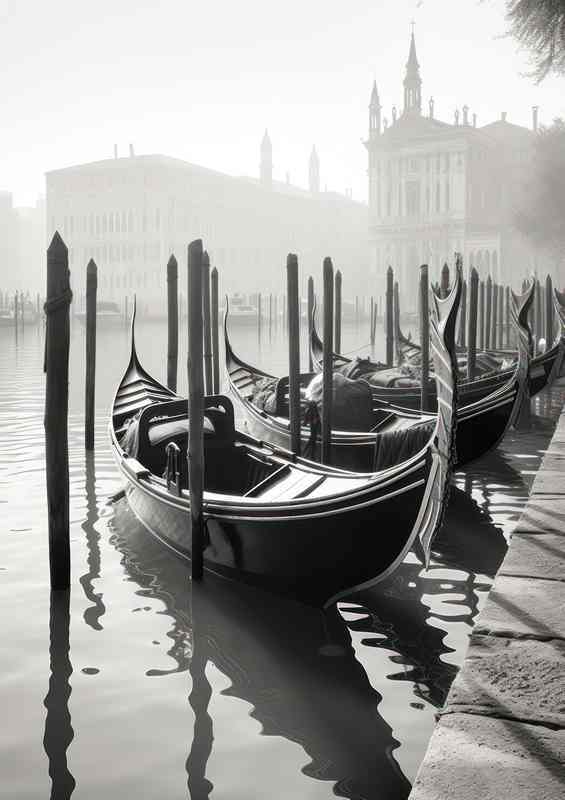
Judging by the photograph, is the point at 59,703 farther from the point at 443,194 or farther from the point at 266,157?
the point at 266,157

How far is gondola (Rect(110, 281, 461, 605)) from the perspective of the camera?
3.03 meters

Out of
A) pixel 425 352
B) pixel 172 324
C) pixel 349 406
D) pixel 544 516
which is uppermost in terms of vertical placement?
pixel 172 324

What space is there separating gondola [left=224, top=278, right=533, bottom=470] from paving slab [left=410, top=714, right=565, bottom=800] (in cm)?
319

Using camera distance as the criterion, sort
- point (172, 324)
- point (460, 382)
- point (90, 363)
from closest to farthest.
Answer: point (90, 363) < point (172, 324) < point (460, 382)

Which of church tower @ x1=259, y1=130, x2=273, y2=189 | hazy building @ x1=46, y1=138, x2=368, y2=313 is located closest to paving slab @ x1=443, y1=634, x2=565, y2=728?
hazy building @ x1=46, y1=138, x2=368, y2=313

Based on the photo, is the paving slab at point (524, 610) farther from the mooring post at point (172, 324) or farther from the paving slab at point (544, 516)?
the mooring post at point (172, 324)

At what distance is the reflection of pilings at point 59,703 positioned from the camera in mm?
2479

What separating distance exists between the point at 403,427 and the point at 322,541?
213 cm

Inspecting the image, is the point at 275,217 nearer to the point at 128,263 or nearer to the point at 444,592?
the point at 128,263

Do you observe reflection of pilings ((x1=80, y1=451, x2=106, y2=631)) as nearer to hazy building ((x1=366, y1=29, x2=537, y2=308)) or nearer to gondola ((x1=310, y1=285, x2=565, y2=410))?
gondola ((x1=310, y1=285, x2=565, y2=410))

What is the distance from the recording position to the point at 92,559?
4.58 meters

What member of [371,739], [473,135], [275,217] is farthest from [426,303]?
[275,217]

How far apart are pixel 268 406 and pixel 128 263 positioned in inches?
1318

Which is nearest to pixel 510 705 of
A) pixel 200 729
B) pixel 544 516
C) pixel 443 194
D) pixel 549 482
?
pixel 200 729
